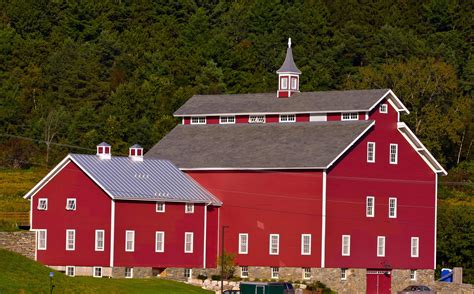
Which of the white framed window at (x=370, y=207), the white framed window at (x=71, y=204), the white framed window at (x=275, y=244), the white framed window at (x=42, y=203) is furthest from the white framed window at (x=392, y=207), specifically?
the white framed window at (x=42, y=203)

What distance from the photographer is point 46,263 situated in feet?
281

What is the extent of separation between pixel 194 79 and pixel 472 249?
55.5 meters

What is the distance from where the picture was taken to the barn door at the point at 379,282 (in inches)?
3547

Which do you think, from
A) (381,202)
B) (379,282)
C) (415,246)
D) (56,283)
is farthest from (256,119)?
(56,283)

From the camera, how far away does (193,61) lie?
150750 millimetres

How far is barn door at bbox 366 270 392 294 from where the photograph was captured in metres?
90.1

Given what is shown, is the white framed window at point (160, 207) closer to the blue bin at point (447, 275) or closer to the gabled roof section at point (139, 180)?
the gabled roof section at point (139, 180)

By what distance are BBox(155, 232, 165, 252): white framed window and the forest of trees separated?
118 ft

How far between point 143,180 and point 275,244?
8819 millimetres

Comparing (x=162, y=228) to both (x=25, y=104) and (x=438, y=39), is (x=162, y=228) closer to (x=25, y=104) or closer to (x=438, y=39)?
(x=25, y=104)

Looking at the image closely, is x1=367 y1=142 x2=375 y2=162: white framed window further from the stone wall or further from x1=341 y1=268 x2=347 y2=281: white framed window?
the stone wall

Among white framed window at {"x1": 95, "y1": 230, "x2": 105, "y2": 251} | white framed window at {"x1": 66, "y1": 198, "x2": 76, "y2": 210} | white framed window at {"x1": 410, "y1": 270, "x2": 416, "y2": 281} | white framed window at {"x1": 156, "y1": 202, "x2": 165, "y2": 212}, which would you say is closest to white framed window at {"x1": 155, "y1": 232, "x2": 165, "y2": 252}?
white framed window at {"x1": 156, "y1": 202, "x2": 165, "y2": 212}

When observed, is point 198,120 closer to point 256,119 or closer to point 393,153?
point 256,119

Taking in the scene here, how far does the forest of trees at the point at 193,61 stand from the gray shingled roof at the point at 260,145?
2627 cm
